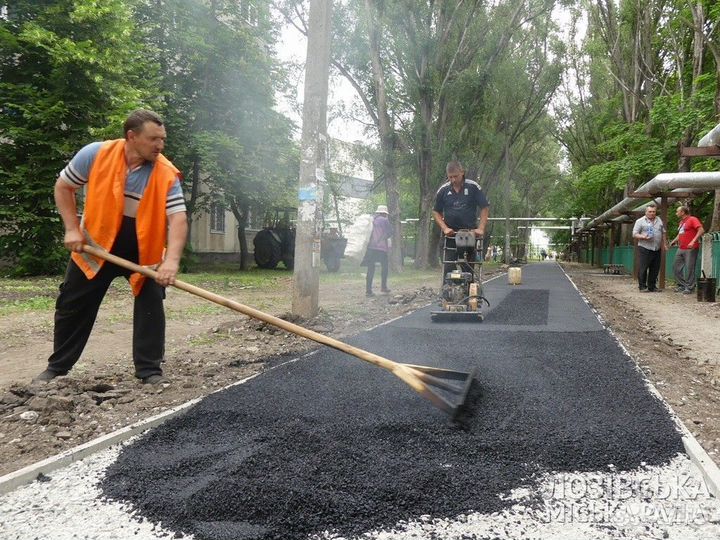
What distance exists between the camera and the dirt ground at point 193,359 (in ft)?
9.86

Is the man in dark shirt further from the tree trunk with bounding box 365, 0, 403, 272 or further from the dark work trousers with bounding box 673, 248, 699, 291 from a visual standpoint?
the tree trunk with bounding box 365, 0, 403, 272

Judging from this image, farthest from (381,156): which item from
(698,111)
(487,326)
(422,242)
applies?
(487,326)

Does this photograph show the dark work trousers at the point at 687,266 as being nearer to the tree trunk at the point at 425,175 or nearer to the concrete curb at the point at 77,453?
the tree trunk at the point at 425,175

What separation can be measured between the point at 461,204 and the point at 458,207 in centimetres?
5

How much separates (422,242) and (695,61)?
9.83 metres

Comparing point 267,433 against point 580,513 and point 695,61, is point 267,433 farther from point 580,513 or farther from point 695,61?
point 695,61

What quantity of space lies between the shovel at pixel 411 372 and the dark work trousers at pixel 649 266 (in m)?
10.1

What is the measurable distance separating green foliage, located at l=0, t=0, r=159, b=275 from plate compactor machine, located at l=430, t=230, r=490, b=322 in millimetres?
8082

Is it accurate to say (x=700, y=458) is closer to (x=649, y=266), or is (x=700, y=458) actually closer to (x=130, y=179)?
(x=130, y=179)

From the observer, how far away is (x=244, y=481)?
7.49ft

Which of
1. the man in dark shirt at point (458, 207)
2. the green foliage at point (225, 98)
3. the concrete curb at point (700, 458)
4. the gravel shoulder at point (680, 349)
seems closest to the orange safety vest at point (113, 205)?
the concrete curb at point (700, 458)

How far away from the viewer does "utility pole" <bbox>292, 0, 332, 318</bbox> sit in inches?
265

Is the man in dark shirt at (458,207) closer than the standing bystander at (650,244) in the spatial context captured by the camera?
Yes

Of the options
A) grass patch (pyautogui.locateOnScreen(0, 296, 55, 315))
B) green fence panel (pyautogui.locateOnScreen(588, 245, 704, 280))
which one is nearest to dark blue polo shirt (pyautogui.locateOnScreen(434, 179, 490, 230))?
grass patch (pyautogui.locateOnScreen(0, 296, 55, 315))
